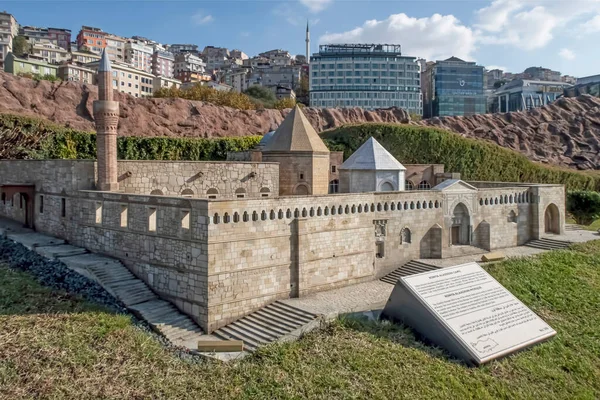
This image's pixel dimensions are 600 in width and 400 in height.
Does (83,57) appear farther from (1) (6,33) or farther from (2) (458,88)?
(2) (458,88)

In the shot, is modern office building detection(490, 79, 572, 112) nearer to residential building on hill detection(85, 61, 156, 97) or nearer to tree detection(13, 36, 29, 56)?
residential building on hill detection(85, 61, 156, 97)

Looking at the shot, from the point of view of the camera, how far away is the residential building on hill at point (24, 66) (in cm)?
5775

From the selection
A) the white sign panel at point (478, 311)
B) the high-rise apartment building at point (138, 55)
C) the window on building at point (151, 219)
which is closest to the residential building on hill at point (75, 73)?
the high-rise apartment building at point (138, 55)

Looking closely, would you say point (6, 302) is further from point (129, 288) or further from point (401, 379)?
point (401, 379)

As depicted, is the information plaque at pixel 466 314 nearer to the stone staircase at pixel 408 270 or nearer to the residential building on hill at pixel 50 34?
the stone staircase at pixel 408 270

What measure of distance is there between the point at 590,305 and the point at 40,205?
26.8 m

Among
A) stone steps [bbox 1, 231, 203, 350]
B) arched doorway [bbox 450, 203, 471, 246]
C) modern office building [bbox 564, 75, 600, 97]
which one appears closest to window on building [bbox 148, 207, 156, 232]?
stone steps [bbox 1, 231, 203, 350]

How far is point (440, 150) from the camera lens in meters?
45.2

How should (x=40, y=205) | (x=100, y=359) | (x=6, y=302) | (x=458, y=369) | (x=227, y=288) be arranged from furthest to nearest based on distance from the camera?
(x=40, y=205), (x=227, y=288), (x=6, y=302), (x=458, y=369), (x=100, y=359)

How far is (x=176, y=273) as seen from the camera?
17.3m

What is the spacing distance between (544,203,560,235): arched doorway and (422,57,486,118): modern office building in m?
58.7

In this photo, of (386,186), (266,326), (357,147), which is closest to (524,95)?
(357,147)

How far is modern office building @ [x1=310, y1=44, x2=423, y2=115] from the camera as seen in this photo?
284 feet

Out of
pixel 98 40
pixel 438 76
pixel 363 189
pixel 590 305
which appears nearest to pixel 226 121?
pixel 363 189
